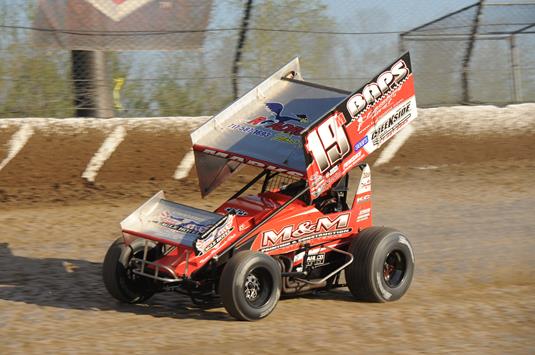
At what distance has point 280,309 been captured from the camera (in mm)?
8469

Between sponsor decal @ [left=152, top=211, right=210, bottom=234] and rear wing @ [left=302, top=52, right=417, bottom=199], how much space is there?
1.08m

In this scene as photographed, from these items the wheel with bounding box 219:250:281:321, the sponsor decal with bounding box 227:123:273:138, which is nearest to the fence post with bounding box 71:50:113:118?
the sponsor decal with bounding box 227:123:273:138

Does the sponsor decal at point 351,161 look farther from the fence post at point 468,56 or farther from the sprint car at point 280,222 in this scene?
the fence post at point 468,56

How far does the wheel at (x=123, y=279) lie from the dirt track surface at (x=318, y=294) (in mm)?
122

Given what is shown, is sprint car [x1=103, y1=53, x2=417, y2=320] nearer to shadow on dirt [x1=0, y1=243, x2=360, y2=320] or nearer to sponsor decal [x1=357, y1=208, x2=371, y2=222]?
sponsor decal [x1=357, y1=208, x2=371, y2=222]

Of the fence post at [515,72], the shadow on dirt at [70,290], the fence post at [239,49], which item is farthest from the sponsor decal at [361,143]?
the fence post at [515,72]

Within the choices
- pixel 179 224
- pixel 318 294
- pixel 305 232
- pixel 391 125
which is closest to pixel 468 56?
pixel 391 125

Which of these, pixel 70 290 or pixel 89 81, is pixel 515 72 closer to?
pixel 89 81

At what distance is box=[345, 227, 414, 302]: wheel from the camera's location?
8625mm

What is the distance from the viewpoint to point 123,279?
846 centimetres

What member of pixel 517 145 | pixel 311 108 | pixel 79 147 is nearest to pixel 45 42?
pixel 79 147

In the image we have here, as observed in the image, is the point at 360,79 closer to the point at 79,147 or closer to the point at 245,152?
the point at 79,147

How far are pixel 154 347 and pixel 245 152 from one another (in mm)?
2417

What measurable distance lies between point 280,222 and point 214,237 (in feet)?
2.33
